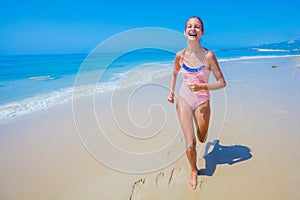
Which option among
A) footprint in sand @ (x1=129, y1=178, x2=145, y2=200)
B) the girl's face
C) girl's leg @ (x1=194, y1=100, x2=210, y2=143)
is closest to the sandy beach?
footprint in sand @ (x1=129, y1=178, x2=145, y2=200)

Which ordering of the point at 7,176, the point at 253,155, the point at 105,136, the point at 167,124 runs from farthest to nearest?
the point at 167,124 → the point at 105,136 → the point at 253,155 → the point at 7,176

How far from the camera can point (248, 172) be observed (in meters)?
2.53

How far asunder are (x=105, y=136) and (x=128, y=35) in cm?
195

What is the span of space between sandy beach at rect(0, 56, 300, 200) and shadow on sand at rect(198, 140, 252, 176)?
0.01 m

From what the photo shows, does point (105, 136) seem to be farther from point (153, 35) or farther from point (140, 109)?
point (153, 35)

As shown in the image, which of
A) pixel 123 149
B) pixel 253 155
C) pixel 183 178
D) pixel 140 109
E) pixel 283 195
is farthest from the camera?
pixel 140 109

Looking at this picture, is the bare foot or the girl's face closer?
the girl's face

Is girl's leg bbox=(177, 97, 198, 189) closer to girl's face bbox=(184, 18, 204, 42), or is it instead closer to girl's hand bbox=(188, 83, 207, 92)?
girl's hand bbox=(188, 83, 207, 92)

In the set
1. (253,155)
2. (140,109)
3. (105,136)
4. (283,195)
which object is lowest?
(283,195)

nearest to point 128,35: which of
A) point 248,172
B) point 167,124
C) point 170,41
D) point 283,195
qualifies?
point 170,41

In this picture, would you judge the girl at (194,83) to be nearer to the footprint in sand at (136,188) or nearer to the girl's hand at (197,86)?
the girl's hand at (197,86)

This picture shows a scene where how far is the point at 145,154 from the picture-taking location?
123 inches

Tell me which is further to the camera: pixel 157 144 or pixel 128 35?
pixel 157 144

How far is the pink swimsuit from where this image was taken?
2132 mm
